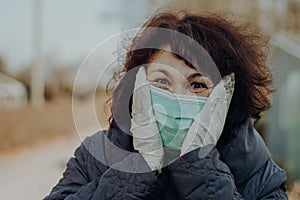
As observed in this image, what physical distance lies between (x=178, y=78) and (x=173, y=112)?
7 centimetres

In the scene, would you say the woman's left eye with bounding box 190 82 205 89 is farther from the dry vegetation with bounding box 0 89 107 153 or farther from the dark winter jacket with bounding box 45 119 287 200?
the dry vegetation with bounding box 0 89 107 153

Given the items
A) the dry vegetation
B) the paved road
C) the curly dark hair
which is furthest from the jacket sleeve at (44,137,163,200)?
the dry vegetation

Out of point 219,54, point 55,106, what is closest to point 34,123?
point 55,106

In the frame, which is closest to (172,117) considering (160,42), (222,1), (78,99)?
(160,42)

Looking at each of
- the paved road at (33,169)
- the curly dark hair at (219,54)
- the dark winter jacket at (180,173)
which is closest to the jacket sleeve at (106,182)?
the dark winter jacket at (180,173)

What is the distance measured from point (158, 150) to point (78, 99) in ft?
1.49

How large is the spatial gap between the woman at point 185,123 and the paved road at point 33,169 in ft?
18.7

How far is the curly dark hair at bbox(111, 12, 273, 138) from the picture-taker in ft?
4.41

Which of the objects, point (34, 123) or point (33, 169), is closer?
point (33, 169)

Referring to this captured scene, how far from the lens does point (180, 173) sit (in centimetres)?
124

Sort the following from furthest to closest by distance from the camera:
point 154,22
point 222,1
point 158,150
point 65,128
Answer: point 65,128, point 222,1, point 154,22, point 158,150

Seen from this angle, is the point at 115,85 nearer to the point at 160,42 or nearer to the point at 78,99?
the point at 160,42

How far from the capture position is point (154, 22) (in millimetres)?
1388

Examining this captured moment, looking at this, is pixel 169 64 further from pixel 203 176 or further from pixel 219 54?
pixel 203 176
